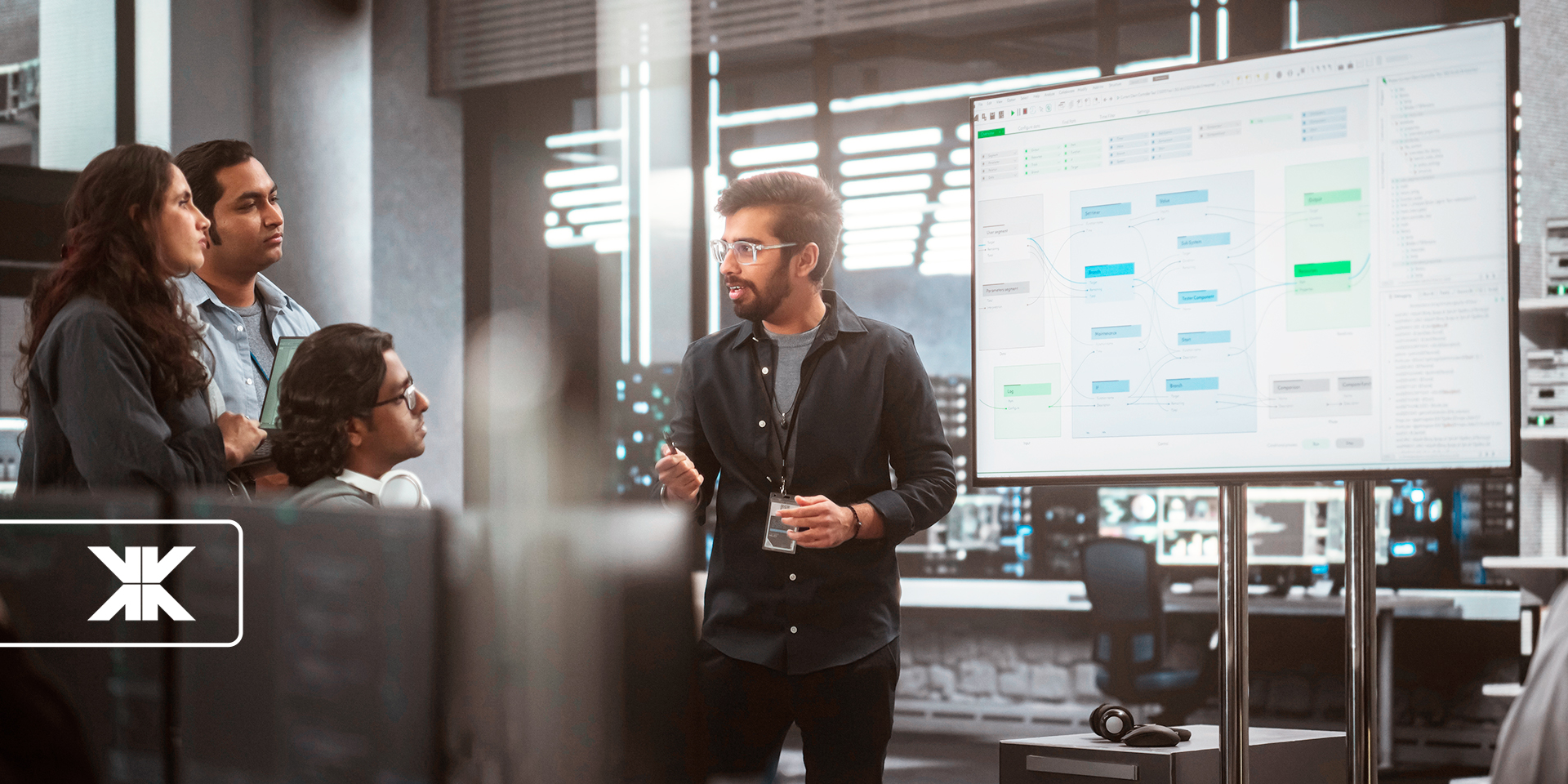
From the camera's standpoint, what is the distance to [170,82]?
5582 millimetres

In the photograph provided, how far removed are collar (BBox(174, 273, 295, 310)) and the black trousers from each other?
1048mm

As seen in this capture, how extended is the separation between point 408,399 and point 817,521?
598mm

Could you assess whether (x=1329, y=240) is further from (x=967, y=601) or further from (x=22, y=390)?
(x=967, y=601)

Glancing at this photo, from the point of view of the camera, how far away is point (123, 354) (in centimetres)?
169

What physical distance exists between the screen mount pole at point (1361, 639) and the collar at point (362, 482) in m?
1.31

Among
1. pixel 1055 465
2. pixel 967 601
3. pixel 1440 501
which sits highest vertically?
pixel 1055 465

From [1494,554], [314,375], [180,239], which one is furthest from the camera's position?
[1494,554]

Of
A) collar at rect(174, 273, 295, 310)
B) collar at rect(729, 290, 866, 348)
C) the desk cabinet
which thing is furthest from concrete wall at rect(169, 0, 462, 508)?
the desk cabinet

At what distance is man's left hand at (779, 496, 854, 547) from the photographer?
177 centimetres

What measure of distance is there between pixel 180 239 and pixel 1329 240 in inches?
64.0

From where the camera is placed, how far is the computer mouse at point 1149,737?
179 cm

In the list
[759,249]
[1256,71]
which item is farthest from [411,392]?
[1256,71]

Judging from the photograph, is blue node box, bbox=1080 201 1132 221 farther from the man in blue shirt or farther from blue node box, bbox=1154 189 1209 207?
the man in blue shirt

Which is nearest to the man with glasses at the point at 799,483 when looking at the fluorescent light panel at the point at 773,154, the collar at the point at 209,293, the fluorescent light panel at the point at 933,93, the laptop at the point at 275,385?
the laptop at the point at 275,385
